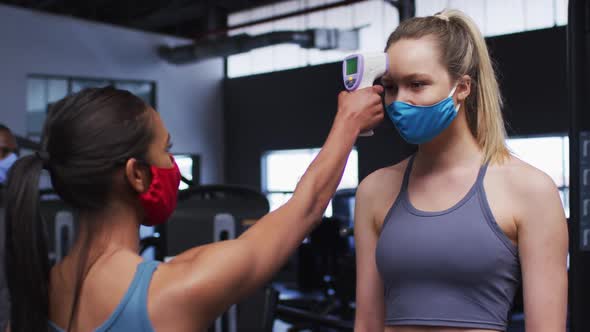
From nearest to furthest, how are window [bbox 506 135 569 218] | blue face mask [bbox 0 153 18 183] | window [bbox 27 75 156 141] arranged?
blue face mask [bbox 0 153 18 183], window [bbox 506 135 569 218], window [bbox 27 75 156 141]

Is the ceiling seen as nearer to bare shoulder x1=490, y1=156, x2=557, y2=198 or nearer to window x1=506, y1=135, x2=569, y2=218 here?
window x1=506, y1=135, x2=569, y2=218

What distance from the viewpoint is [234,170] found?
11.7 meters

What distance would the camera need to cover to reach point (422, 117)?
138 centimetres

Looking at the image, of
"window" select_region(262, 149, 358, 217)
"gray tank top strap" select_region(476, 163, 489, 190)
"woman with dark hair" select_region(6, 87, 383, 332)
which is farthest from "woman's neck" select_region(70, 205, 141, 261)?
"window" select_region(262, 149, 358, 217)

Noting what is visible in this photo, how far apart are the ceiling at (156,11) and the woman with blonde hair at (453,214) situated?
10.4 meters

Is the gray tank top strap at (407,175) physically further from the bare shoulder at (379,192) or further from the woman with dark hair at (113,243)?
the woman with dark hair at (113,243)

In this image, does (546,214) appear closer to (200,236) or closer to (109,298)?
(109,298)

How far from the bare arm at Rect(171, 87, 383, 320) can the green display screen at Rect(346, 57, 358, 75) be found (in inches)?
1.8

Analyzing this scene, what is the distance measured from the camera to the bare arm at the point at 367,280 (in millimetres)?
1519

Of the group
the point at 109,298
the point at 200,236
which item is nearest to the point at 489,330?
the point at 109,298

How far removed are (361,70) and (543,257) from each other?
491 millimetres

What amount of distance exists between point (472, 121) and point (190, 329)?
0.78 metres

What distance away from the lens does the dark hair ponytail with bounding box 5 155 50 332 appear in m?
1.04

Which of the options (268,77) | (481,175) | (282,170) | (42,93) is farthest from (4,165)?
(268,77)
